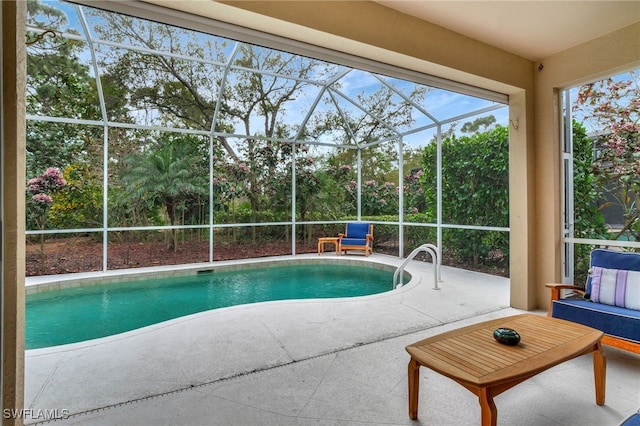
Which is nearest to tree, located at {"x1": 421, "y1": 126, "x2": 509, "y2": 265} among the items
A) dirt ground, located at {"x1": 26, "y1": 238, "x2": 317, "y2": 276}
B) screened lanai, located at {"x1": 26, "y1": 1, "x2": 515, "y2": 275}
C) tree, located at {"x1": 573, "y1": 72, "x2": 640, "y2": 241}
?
screened lanai, located at {"x1": 26, "y1": 1, "x2": 515, "y2": 275}

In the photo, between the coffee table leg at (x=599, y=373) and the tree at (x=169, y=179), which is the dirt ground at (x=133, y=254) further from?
the coffee table leg at (x=599, y=373)

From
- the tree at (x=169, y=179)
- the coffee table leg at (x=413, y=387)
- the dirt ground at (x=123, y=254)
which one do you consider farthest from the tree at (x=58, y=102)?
the coffee table leg at (x=413, y=387)

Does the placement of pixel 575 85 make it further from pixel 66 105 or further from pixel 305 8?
pixel 66 105

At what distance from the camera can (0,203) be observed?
1496mm

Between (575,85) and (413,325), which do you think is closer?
(413,325)

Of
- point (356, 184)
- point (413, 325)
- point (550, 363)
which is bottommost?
point (413, 325)

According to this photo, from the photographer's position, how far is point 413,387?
2.03 meters

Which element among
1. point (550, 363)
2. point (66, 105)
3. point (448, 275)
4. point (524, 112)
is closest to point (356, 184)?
point (448, 275)

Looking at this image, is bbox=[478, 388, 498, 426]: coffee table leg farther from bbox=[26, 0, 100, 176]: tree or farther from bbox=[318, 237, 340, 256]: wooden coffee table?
bbox=[26, 0, 100, 176]: tree

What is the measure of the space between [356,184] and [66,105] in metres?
7.51

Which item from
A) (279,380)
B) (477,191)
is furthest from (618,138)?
(279,380)

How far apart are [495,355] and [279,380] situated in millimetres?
1577

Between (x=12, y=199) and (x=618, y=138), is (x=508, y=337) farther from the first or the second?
(x=618, y=138)

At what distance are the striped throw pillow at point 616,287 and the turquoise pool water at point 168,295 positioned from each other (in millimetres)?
3656
